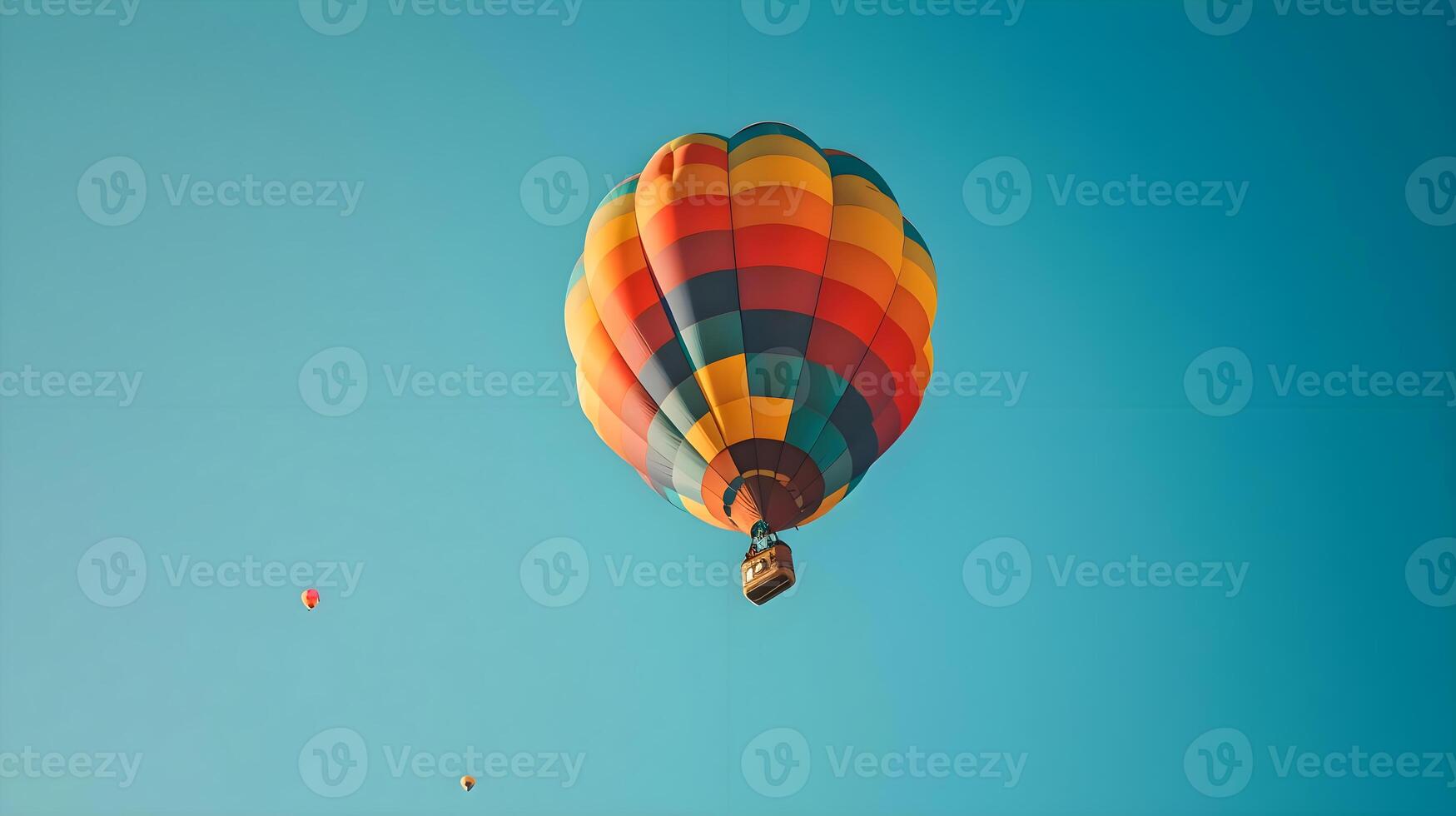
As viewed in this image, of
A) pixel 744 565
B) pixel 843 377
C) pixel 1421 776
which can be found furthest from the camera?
pixel 1421 776

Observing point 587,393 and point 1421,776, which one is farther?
point 1421,776

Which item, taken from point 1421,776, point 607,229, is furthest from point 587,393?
point 1421,776

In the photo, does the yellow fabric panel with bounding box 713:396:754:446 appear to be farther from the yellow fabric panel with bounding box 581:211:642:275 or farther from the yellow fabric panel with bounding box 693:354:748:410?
the yellow fabric panel with bounding box 581:211:642:275

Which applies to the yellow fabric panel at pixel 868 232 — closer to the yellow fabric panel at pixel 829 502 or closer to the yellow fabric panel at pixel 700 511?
the yellow fabric panel at pixel 829 502

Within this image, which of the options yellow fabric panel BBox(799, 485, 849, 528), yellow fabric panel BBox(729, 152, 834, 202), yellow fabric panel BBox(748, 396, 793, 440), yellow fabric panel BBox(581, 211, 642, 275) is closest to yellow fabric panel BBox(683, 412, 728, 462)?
yellow fabric panel BBox(748, 396, 793, 440)

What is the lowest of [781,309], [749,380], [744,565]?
[744,565]

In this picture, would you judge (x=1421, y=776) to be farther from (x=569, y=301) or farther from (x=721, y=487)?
(x=569, y=301)

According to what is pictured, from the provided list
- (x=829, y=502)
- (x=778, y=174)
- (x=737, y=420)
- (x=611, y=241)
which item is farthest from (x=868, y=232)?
(x=829, y=502)

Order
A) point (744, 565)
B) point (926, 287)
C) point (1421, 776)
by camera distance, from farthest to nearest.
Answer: point (1421, 776) → point (926, 287) → point (744, 565)
